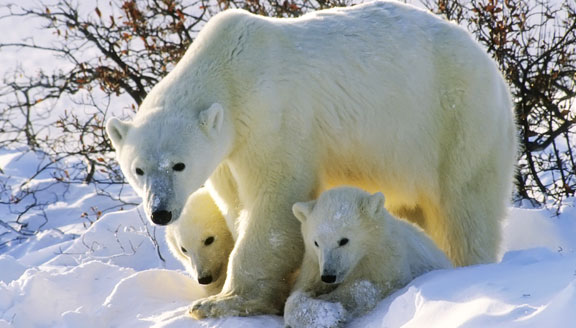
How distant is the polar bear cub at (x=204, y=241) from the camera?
5.00m

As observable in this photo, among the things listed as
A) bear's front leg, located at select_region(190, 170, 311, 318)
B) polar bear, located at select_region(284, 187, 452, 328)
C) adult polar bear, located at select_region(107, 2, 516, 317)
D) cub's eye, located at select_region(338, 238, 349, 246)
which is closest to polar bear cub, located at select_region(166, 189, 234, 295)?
adult polar bear, located at select_region(107, 2, 516, 317)

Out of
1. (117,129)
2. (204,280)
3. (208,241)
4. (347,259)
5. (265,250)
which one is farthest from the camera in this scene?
(208,241)

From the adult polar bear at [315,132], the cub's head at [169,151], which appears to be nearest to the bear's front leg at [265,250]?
the adult polar bear at [315,132]

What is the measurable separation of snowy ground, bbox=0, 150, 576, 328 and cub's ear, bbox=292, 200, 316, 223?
56 cm

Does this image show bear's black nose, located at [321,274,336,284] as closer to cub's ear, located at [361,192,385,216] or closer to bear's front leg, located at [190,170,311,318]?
cub's ear, located at [361,192,385,216]

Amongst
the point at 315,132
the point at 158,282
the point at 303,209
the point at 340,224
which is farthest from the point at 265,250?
the point at 158,282

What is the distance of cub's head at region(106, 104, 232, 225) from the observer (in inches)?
157

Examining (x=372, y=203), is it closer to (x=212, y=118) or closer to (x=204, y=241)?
(x=212, y=118)

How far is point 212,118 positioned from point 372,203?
94 centimetres

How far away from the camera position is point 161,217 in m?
3.94

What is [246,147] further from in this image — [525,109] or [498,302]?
[525,109]

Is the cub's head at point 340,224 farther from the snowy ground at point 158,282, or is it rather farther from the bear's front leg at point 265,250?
the snowy ground at point 158,282

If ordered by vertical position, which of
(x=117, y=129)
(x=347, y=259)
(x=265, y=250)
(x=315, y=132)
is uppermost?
(x=117, y=129)

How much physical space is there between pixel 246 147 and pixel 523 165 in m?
3.81
